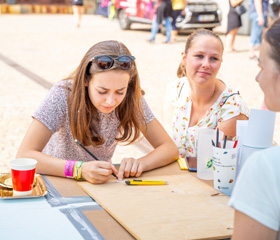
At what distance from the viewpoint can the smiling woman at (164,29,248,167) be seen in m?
2.84

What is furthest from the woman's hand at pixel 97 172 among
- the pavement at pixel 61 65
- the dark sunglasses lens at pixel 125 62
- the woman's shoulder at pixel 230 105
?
the pavement at pixel 61 65

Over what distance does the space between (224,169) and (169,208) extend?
0.34m

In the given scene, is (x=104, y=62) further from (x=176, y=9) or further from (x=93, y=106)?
(x=176, y=9)

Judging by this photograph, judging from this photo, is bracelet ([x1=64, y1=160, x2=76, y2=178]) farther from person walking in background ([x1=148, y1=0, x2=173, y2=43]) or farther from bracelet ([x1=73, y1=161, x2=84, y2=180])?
person walking in background ([x1=148, y1=0, x2=173, y2=43])

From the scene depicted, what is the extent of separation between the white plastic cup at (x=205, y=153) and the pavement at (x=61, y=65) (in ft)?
5.33

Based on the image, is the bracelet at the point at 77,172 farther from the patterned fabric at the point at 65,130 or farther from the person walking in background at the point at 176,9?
the person walking in background at the point at 176,9

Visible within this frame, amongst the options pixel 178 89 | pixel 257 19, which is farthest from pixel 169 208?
pixel 257 19

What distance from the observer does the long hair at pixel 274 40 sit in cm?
118

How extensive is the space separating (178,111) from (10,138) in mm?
2564

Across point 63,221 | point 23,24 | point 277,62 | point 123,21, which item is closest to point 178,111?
point 63,221

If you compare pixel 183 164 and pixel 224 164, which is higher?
pixel 224 164

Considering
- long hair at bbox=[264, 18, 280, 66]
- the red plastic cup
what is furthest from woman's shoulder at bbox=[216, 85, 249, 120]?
long hair at bbox=[264, 18, 280, 66]

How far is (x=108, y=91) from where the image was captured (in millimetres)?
2311

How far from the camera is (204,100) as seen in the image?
2.96 meters
